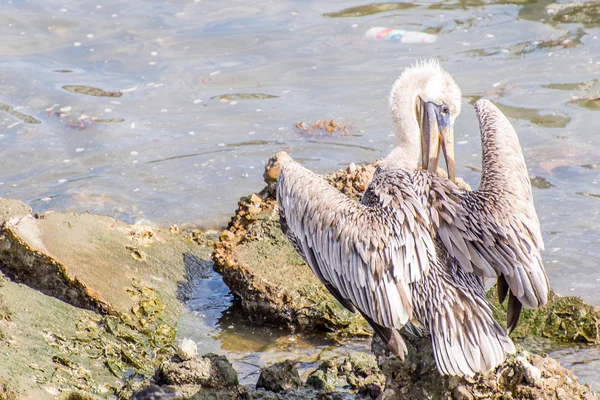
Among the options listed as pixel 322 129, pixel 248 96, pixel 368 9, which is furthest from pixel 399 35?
pixel 322 129

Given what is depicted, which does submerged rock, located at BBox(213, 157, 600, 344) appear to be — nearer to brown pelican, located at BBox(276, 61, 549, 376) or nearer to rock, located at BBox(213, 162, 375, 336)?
rock, located at BBox(213, 162, 375, 336)

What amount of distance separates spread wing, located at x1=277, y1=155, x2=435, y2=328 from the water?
8.19 feet

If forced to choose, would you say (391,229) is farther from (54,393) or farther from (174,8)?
(174,8)

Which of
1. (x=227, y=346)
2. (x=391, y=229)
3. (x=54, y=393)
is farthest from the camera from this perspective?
(x=227, y=346)

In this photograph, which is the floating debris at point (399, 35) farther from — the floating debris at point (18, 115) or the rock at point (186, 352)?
the rock at point (186, 352)

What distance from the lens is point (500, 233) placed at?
13.1 feet

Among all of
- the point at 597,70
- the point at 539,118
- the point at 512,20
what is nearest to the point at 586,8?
the point at 512,20

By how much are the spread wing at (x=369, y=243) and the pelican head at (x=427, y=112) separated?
73 cm

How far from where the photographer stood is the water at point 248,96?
8.10 meters

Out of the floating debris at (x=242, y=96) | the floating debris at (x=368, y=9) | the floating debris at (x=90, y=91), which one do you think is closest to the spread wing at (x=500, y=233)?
the floating debris at (x=242, y=96)

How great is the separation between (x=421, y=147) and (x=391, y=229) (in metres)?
1.42

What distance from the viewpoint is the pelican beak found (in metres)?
5.30

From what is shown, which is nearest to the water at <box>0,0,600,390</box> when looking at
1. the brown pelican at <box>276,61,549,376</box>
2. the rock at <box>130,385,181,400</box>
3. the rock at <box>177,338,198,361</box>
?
the brown pelican at <box>276,61,549,376</box>

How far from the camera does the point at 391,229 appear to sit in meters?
4.12
